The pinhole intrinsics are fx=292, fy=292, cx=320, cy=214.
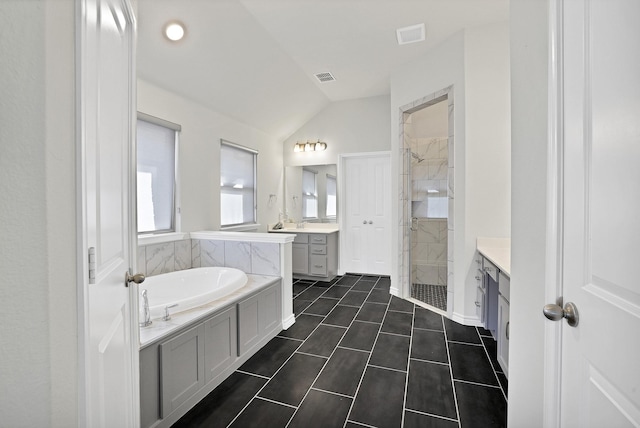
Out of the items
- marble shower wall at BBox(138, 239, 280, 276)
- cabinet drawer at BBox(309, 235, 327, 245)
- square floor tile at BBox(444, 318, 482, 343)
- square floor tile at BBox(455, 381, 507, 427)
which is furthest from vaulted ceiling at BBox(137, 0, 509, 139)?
square floor tile at BBox(455, 381, 507, 427)

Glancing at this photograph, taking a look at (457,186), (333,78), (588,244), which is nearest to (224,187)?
(333,78)

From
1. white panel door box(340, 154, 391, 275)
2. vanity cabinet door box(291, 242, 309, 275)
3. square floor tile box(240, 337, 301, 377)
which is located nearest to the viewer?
square floor tile box(240, 337, 301, 377)

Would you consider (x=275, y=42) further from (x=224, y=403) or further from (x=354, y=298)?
(x=224, y=403)

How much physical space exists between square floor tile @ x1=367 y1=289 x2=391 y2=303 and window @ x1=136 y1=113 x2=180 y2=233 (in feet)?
8.21

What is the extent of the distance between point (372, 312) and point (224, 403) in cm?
192

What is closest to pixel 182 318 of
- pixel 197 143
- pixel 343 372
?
pixel 343 372

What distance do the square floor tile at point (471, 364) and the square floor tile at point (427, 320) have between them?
1.21 feet

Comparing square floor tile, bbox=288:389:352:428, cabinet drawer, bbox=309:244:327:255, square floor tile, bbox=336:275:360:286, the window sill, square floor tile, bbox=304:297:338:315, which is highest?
the window sill

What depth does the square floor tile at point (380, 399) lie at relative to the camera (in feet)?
5.32

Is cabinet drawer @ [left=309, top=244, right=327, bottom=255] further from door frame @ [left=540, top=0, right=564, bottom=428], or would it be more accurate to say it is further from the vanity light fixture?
door frame @ [left=540, top=0, right=564, bottom=428]

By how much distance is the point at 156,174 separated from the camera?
2.96 meters

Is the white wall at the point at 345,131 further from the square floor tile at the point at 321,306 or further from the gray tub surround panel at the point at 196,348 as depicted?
the gray tub surround panel at the point at 196,348

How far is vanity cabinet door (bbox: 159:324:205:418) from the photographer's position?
1561 millimetres

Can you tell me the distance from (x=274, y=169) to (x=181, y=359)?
3.76m
